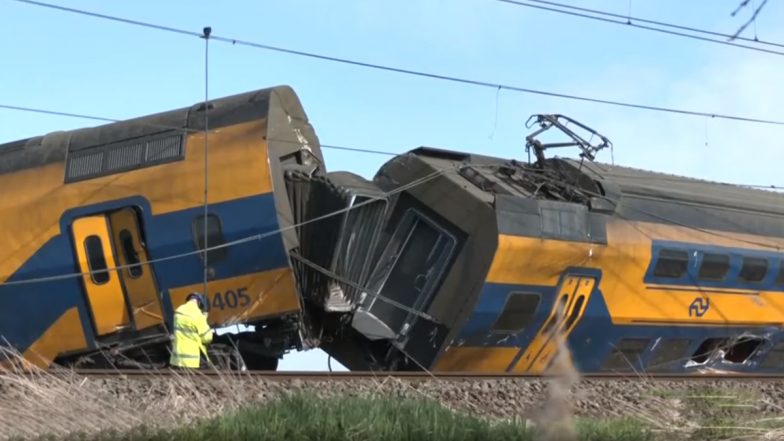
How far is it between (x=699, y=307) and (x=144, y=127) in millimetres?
8625

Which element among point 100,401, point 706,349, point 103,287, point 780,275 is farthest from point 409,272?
point 780,275

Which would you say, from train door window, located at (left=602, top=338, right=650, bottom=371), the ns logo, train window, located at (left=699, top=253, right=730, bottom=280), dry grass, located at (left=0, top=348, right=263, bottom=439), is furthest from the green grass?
train window, located at (left=699, top=253, right=730, bottom=280)

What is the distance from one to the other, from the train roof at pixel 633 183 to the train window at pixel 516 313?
1432mm

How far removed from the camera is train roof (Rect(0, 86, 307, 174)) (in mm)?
12953

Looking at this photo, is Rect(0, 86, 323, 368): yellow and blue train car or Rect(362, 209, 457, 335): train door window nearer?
Rect(0, 86, 323, 368): yellow and blue train car

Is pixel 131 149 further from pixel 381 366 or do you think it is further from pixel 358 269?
pixel 381 366

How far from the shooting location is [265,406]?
25.9ft

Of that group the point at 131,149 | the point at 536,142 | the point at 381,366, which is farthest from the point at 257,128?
the point at 536,142

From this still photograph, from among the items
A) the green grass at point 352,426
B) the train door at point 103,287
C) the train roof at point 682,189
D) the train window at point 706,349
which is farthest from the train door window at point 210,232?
the train window at point 706,349

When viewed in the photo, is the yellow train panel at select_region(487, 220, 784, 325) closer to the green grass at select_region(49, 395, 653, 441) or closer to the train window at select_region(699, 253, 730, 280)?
the train window at select_region(699, 253, 730, 280)

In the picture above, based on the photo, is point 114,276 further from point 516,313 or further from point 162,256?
point 516,313

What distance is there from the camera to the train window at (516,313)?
1371 centimetres

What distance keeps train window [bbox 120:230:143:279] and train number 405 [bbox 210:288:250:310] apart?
0.96 metres

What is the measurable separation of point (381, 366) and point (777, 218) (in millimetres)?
8286
